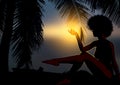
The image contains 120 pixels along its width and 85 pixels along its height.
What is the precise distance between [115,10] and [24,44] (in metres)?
2.43

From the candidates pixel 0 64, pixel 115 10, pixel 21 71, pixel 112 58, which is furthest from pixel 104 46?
pixel 0 64

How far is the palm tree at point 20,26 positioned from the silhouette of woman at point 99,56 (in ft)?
12.5

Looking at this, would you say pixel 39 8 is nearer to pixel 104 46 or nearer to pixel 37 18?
pixel 37 18

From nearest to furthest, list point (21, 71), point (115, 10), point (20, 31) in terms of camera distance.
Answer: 1. point (21, 71)
2. point (115, 10)
3. point (20, 31)

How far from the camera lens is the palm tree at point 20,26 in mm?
8594

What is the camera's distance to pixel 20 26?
8.71m

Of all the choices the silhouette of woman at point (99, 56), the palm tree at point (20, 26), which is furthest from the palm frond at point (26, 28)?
the silhouette of woman at point (99, 56)

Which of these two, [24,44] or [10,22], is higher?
[10,22]

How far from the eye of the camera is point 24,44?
8766 millimetres

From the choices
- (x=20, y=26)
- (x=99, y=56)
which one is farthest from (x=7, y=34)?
(x=99, y=56)

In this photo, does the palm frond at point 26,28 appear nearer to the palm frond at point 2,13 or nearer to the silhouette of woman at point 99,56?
the palm frond at point 2,13

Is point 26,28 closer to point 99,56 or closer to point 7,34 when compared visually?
point 7,34

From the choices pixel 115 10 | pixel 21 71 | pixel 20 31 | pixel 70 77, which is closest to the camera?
pixel 70 77

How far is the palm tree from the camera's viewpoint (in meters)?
8.59
